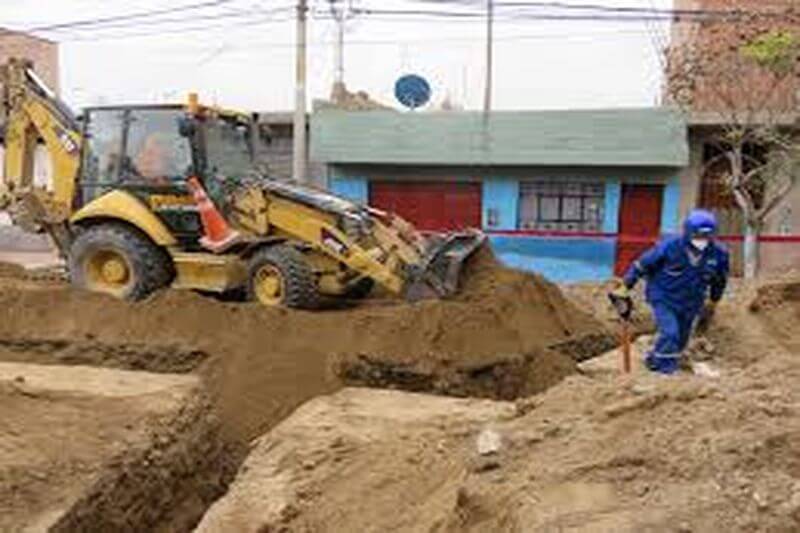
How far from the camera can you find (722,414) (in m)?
4.23

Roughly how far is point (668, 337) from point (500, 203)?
12488mm

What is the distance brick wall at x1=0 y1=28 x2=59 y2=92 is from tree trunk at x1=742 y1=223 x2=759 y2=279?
24517 millimetres

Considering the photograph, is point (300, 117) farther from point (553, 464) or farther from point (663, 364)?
point (553, 464)

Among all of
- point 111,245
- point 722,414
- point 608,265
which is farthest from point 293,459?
point 608,265

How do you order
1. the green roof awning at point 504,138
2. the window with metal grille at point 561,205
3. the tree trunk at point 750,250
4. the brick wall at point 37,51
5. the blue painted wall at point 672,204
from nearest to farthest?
the tree trunk at point 750,250 < the green roof awning at point 504,138 < the blue painted wall at point 672,204 < the window with metal grille at point 561,205 < the brick wall at point 37,51

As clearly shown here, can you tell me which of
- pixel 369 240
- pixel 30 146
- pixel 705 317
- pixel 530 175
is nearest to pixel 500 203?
pixel 530 175

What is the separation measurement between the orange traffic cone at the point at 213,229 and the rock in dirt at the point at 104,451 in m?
2.25

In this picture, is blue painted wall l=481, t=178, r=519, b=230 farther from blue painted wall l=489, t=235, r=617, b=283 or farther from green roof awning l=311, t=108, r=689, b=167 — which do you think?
blue painted wall l=489, t=235, r=617, b=283

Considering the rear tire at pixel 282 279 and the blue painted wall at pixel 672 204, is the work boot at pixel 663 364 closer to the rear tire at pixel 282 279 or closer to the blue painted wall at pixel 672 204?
the rear tire at pixel 282 279

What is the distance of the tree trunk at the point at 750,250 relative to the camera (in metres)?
17.8

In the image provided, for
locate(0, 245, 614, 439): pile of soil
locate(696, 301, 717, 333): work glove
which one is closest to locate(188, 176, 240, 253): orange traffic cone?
locate(0, 245, 614, 439): pile of soil

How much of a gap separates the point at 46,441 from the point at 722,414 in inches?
147

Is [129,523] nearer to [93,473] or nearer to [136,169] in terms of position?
[93,473]

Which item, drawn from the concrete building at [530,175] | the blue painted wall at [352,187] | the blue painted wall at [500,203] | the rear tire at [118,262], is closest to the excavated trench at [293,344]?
the rear tire at [118,262]
